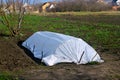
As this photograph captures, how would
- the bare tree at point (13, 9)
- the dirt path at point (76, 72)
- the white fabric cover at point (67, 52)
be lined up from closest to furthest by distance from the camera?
1. the dirt path at point (76, 72)
2. the white fabric cover at point (67, 52)
3. the bare tree at point (13, 9)

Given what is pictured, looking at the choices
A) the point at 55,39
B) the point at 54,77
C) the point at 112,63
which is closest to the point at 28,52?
the point at 55,39

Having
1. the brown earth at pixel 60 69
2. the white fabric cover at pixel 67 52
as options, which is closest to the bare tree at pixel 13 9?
the brown earth at pixel 60 69

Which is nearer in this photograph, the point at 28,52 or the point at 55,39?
the point at 55,39

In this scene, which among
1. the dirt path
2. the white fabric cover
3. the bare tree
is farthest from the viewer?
the bare tree

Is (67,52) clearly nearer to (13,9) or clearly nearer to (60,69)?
(60,69)

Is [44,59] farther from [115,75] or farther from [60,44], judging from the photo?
[115,75]

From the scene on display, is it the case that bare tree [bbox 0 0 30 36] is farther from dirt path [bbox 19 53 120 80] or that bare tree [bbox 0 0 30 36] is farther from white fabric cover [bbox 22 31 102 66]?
dirt path [bbox 19 53 120 80]

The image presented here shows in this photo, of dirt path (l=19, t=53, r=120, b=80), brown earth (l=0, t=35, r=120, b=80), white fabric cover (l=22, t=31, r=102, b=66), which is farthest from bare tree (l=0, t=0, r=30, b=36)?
dirt path (l=19, t=53, r=120, b=80)

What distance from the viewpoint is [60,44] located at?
30.6 ft

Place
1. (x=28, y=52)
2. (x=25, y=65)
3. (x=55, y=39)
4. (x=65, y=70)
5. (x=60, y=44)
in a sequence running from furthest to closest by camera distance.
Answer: (x=28, y=52)
(x=55, y=39)
(x=60, y=44)
(x=25, y=65)
(x=65, y=70)

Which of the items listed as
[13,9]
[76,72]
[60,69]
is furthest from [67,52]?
[13,9]

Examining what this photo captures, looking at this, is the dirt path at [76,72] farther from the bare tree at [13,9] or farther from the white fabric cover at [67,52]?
the bare tree at [13,9]

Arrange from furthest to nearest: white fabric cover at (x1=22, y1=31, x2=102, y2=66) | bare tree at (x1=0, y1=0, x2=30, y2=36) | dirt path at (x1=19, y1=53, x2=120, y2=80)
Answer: bare tree at (x1=0, y1=0, x2=30, y2=36) < white fabric cover at (x1=22, y1=31, x2=102, y2=66) < dirt path at (x1=19, y1=53, x2=120, y2=80)

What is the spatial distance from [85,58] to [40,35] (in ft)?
9.18
